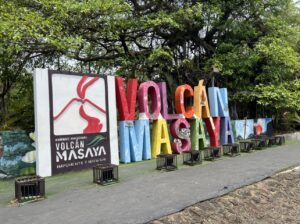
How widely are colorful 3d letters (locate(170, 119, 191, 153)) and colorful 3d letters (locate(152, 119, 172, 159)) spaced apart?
1.42 ft

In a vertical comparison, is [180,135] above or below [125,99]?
below

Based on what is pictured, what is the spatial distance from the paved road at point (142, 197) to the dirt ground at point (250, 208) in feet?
0.73

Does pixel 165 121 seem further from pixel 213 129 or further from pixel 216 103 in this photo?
pixel 216 103

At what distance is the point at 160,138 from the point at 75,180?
4.39 m

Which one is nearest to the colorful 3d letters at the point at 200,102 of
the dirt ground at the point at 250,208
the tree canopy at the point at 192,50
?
the tree canopy at the point at 192,50

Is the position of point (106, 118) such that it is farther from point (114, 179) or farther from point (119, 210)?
point (119, 210)

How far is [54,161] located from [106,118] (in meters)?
2.30

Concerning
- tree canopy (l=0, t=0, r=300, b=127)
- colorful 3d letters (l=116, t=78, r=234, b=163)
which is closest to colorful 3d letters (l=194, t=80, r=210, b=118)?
colorful 3d letters (l=116, t=78, r=234, b=163)

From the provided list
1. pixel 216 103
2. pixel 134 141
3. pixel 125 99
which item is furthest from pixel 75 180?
pixel 216 103

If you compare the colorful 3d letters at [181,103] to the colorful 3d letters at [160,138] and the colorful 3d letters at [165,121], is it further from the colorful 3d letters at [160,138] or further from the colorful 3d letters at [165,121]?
the colorful 3d letters at [160,138]

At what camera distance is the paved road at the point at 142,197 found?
221 inches

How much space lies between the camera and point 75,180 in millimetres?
8758

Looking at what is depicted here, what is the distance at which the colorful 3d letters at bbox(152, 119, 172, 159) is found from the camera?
488 inches

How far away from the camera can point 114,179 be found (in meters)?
8.48
